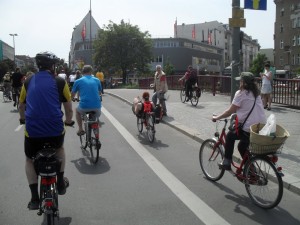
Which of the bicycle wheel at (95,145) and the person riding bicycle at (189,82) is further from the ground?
the person riding bicycle at (189,82)

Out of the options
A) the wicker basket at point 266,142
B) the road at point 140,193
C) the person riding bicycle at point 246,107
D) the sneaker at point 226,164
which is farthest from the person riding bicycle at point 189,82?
the wicker basket at point 266,142

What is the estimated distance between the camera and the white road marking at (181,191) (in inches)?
189

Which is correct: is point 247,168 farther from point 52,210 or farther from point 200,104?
point 200,104

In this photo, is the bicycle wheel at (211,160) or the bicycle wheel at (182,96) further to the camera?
the bicycle wheel at (182,96)

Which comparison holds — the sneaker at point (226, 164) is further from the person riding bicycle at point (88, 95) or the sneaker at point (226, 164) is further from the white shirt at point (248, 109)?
the person riding bicycle at point (88, 95)

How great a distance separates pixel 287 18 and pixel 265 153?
76215mm

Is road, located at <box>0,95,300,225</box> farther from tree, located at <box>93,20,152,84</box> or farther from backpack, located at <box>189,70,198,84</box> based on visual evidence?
tree, located at <box>93,20,152,84</box>

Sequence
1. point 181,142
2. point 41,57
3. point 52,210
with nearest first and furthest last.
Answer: point 52,210 → point 41,57 → point 181,142

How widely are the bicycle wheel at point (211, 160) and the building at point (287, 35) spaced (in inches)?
2719

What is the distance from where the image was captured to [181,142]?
982cm

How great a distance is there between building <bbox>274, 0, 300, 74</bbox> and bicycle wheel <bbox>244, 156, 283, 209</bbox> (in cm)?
7014

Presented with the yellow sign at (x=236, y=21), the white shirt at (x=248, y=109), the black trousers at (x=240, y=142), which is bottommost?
the black trousers at (x=240, y=142)

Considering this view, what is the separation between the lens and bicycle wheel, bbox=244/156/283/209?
4.95 m

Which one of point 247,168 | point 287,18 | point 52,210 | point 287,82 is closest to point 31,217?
point 52,210
